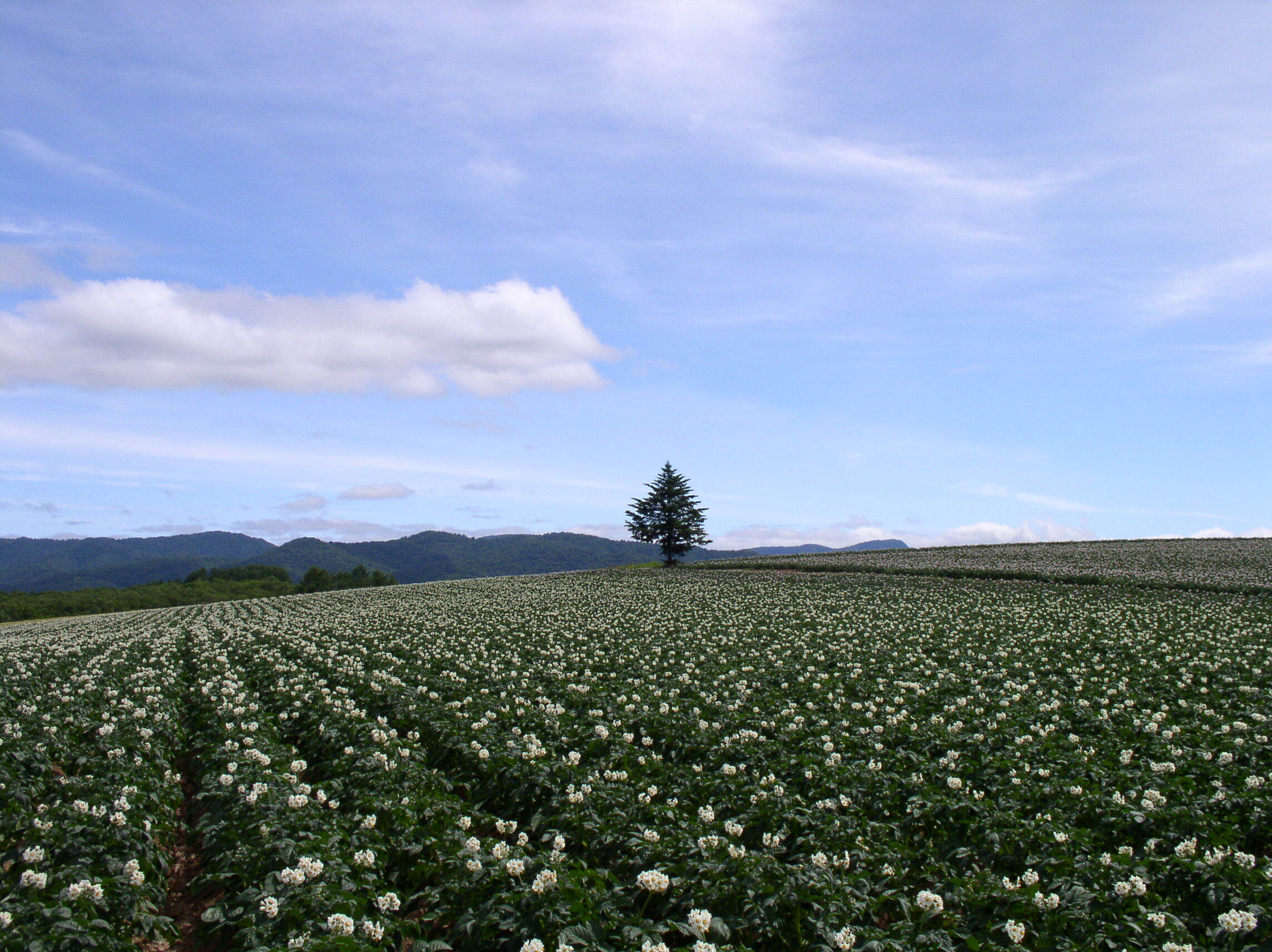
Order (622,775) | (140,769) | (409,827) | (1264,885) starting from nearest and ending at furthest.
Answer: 1. (1264,885)
2. (409,827)
3. (622,775)
4. (140,769)

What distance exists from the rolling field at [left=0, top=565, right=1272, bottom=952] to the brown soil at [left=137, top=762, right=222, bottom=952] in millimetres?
60

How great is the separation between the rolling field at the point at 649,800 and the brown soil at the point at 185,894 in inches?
2.4

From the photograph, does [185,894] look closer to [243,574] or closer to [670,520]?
[670,520]

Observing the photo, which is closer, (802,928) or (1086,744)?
(802,928)

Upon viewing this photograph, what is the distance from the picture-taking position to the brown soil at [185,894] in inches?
300

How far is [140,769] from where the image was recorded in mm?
10430

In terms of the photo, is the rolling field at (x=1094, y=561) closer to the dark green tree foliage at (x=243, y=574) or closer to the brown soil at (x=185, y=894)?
the brown soil at (x=185, y=894)

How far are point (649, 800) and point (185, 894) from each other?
5967 millimetres

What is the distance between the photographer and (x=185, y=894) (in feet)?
29.1

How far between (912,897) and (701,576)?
46790 millimetres

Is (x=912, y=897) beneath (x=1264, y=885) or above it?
beneath

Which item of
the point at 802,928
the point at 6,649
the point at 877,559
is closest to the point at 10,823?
the point at 802,928

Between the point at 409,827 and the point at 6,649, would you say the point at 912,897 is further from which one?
the point at 6,649

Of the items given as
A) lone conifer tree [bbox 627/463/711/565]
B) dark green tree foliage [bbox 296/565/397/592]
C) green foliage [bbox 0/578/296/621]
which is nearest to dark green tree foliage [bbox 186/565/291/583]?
dark green tree foliage [bbox 296/565/397/592]
